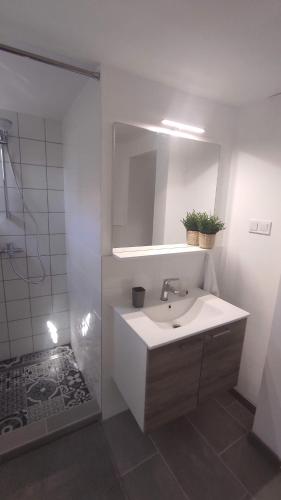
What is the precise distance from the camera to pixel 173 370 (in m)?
1.20

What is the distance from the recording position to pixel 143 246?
1.58 metres

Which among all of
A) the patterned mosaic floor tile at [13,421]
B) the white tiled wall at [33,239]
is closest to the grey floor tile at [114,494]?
the patterned mosaic floor tile at [13,421]

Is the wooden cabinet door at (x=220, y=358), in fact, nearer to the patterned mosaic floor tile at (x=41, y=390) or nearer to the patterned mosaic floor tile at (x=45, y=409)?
the patterned mosaic floor tile at (x=45, y=409)

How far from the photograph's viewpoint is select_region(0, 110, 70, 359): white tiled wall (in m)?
1.93

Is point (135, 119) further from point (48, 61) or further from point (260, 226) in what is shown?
point (260, 226)

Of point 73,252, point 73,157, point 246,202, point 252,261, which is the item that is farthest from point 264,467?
point 73,157

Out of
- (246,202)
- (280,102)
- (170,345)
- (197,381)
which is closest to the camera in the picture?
(170,345)

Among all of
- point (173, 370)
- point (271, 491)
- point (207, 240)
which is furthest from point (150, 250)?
point (271, 491)

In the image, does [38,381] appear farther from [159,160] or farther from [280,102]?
[280,102]

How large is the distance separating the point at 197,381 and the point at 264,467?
2.34ft

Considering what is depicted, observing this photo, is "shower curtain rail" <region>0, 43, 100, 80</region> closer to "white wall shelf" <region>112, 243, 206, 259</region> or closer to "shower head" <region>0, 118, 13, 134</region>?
"shower head" <region>0, 118, 13, 134</region>

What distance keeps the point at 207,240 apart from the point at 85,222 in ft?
2.78

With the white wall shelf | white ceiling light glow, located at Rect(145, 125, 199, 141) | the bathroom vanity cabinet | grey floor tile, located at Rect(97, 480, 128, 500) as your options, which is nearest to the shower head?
white ceiling light glow, located at Rect(145, 125, 199, 141)

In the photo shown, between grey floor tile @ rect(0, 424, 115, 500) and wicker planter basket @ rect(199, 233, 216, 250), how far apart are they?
1454 mm
